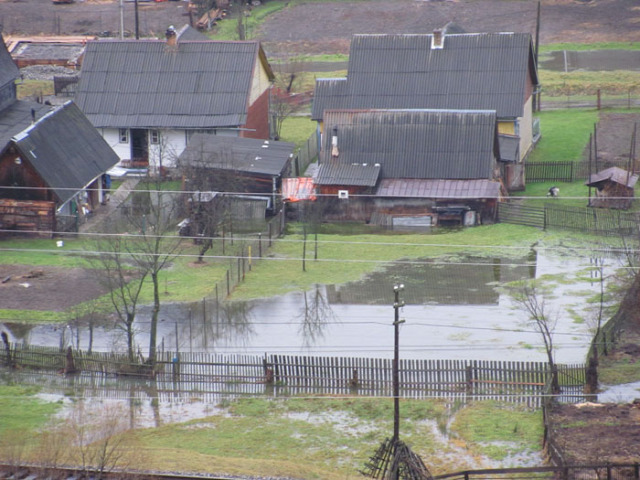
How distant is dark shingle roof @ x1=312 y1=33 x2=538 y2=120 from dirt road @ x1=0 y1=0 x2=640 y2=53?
2501cm

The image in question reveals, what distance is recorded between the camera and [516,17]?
86.4 m

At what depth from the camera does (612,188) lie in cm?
4922

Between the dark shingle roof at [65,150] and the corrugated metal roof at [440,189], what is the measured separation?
499 inches

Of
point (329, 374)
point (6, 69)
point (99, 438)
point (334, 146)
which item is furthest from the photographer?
point (6, 69)

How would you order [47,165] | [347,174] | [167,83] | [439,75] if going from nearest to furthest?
[47,165], [347,174], [439,75], [167,83]

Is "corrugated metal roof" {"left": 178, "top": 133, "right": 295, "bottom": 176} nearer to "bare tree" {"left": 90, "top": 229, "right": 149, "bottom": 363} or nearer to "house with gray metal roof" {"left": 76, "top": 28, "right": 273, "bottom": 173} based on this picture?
"house with gray metal roof" {"left": 76, "top": 28, "right": 273, "bottom": 173}

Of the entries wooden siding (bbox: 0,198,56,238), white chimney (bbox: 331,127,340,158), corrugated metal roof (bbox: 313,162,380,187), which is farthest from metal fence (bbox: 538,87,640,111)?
wooden siding (bbox: 0,198,56,238)

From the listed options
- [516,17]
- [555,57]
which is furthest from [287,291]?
[516,17]

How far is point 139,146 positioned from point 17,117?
632cm

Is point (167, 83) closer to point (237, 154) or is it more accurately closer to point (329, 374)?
point (237, 154)

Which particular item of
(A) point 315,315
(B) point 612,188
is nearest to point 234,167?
(A) point 315,315

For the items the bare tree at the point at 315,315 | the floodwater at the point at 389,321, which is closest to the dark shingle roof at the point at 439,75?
the floodwater at the point at 389,321

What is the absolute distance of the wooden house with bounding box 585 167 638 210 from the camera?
Answer: 4869 centimetres

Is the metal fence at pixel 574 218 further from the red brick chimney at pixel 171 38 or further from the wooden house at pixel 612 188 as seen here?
the red brick chimney at pixel 171 38
